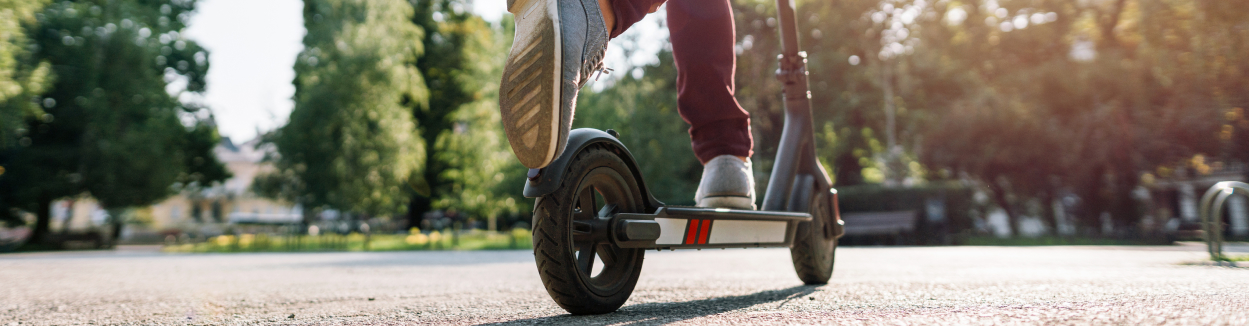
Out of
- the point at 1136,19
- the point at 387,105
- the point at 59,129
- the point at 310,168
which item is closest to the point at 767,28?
the point at 1136,19

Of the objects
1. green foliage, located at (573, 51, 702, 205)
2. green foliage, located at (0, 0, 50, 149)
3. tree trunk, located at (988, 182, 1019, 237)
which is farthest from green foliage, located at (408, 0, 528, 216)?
tree trunk, located at (988, 182, 1019, 237)

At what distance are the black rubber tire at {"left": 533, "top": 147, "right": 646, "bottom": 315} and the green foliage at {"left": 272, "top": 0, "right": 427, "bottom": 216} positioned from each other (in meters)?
23.6

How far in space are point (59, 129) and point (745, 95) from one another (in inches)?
729

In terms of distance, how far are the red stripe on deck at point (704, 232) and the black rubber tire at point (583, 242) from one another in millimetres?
182

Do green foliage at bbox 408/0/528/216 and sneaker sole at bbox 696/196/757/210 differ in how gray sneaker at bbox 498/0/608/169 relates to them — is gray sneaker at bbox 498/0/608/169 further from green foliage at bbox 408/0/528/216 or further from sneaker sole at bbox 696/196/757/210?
green foliage at bbox 408/0/528/216

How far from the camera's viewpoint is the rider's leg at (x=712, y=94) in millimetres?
2658

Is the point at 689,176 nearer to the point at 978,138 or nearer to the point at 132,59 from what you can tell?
the point at 978,138

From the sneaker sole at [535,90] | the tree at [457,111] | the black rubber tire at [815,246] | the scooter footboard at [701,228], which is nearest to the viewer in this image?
the sneaker sole at [535,90]

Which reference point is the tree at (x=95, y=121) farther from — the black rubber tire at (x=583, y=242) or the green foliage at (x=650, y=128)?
the black rubber tire at (x=583, y=242)

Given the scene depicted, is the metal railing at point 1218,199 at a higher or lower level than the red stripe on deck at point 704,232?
higher

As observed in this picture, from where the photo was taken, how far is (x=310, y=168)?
24.7 metres

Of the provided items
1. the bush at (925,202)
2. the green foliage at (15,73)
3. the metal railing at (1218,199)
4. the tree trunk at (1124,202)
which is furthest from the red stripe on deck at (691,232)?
the tree trunk at (1124,202)

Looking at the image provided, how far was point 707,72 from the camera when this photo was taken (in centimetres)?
266

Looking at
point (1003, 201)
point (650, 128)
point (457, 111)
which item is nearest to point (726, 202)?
point (650, 128)
